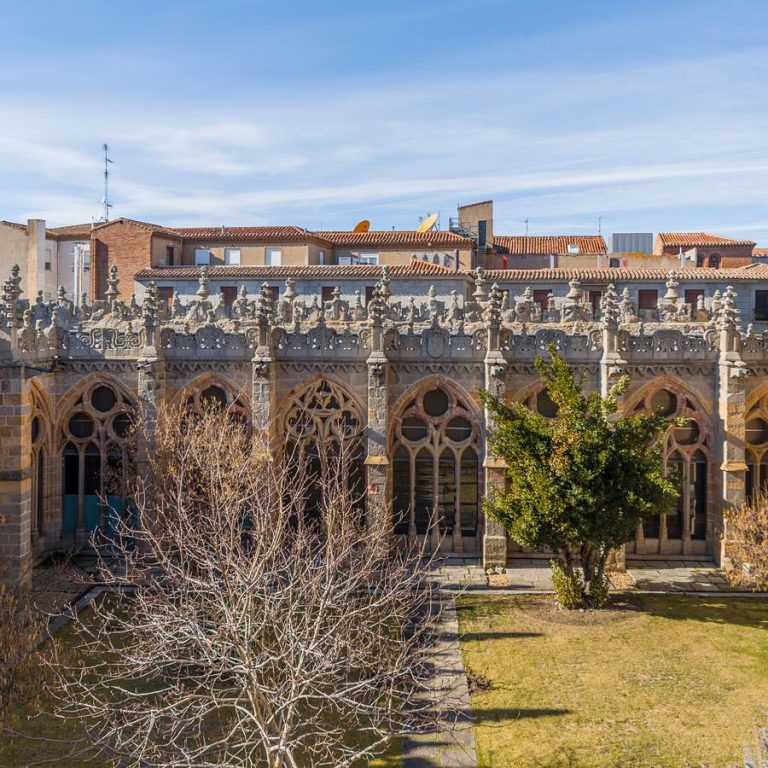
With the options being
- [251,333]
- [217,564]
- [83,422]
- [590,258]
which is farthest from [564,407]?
[590,258]

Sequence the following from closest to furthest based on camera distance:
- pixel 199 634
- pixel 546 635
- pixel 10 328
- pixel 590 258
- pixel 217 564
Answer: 1. pixel 199 634
2. pixel 217 564
3. pixel 546 635
4. pixel 10 328
5. pixel 590 258

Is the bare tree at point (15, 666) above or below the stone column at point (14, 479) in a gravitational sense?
below

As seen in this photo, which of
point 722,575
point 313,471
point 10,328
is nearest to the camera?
point 10,328

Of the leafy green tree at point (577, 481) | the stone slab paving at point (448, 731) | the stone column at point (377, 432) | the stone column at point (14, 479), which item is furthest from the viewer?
the stone column at point (377, 432)

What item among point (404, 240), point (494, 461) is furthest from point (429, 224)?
point (494, 461)

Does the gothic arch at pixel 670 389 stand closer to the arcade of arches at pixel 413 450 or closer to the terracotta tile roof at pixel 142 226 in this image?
the arcade of arches at pixel 413 450

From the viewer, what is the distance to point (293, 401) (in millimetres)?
27703

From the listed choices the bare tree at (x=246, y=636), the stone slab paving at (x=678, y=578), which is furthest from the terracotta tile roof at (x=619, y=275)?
the bare tree at (x=246, y=636)

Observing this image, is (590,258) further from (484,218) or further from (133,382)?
(133,382)

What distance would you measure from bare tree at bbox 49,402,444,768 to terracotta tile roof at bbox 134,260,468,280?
26188 millimetres

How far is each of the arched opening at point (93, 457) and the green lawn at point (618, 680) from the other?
13.2m

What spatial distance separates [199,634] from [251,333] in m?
16.5

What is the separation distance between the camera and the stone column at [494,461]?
26531 millimetres

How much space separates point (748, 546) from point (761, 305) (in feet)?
119
